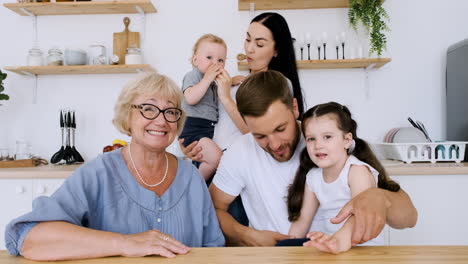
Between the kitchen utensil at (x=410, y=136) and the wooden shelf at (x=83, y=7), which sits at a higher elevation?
the wooden shelf at (x=83, y=7)

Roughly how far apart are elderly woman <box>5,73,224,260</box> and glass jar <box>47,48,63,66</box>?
1.80 metres

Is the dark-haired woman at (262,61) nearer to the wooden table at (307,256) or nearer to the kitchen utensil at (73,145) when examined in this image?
the wooden table at (307,256)

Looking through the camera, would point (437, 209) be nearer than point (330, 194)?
No

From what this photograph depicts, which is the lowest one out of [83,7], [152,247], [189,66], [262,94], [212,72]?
[152,247]

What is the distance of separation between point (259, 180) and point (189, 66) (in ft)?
5.67

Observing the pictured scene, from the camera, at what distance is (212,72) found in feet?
6.06

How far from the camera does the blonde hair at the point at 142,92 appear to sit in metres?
1.36

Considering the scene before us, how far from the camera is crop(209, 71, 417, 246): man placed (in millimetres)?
1403

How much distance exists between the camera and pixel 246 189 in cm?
166

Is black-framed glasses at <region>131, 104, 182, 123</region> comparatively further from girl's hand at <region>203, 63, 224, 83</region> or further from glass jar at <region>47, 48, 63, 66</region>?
glass jar at <region>47, 48, 63, 66</region>

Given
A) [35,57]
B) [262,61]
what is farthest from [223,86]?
[35,57]

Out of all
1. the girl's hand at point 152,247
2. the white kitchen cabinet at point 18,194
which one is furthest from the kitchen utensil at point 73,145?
the girl's hand at point 152,247

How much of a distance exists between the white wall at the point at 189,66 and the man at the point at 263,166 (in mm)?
1545

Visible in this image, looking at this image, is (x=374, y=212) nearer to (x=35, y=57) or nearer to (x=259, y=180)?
(x=259, y=180)
